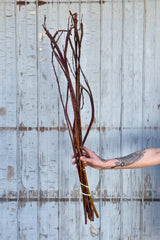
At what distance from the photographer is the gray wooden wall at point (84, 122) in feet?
4.69

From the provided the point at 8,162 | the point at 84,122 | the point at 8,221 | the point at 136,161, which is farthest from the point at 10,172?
the point at 136,161

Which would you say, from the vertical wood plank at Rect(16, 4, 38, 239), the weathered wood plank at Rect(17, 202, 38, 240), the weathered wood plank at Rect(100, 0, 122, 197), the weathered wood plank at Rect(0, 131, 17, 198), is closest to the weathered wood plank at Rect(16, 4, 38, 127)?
the vertical wood plank at Rect(16, 4, 38, 239)

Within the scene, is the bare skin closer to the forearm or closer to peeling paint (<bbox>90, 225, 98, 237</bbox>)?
the forearm

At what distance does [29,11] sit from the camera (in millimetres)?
1436

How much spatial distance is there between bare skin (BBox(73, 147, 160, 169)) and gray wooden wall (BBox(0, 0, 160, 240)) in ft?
0.94

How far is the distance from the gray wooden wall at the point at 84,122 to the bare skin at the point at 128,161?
0.29 meters

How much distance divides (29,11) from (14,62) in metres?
0.29

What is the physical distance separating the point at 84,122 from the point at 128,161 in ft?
1.28

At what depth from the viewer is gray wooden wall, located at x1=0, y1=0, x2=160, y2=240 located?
1431mm

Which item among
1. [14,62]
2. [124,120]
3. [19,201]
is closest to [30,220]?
[19,201]

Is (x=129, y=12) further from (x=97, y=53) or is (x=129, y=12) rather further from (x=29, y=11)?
(x=29, y=11)

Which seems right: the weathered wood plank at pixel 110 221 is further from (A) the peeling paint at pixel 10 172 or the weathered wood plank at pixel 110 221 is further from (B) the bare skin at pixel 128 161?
(A) the peeling paint at pixel 10 172

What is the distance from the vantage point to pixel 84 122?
1479mm

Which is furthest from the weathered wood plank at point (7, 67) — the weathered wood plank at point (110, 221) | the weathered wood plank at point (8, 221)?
the weathered wood plank at point (110, 221)
